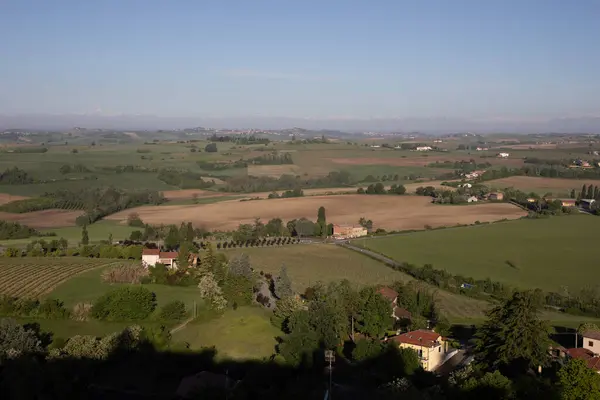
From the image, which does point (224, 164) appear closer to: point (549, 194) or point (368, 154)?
point (368, 154)

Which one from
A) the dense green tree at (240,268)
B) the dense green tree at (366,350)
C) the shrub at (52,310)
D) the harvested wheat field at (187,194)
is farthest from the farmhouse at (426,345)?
the harvested wheat field at (187,194)

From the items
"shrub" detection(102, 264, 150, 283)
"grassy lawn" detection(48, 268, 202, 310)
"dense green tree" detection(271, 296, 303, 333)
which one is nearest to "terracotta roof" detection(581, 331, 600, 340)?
"dense green tree" detection(271, 296, 303, 333)

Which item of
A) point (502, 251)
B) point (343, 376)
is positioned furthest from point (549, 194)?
point (343, 376)

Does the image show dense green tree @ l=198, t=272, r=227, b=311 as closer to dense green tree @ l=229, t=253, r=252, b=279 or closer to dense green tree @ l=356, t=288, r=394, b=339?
dense green tree @ l=229, t=253, r=252, b=279

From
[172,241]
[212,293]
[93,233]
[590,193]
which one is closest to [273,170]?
[93,233]

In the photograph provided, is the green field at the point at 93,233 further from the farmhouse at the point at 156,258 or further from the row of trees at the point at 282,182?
the row of trees at the point at 282,182

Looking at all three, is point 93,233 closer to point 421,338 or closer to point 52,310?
point 52,310
